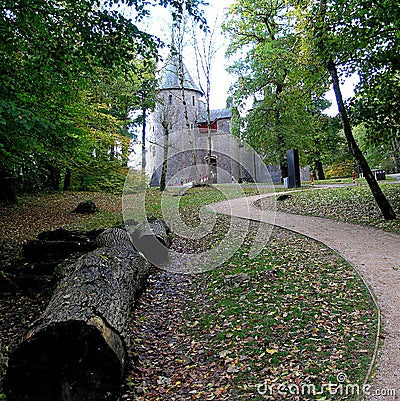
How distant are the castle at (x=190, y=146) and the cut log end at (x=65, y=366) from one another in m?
20.4

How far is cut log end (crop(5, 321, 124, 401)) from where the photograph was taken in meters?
3.46

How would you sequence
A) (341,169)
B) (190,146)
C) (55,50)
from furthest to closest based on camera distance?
1. (341,169)
2. (190,146)
3. (55,50)

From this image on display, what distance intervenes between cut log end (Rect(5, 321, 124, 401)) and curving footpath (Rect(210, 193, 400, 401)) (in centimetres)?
246

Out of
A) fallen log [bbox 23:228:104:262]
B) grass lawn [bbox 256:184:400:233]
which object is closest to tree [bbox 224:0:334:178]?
grass lawn [bbox 256:184:400:233]

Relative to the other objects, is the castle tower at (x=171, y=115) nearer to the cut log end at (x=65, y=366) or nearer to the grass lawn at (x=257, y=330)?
the grass lawn at (x=257, y=330)

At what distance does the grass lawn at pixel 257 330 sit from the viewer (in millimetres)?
3686

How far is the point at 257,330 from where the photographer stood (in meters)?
4.71

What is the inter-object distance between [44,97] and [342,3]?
24.0 feet

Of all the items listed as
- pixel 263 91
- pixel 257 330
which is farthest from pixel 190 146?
pixel 257 330

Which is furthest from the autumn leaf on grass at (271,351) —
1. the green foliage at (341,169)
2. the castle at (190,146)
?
the green foliage at (341,169)

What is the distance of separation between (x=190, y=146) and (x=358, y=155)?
1724 centimetres

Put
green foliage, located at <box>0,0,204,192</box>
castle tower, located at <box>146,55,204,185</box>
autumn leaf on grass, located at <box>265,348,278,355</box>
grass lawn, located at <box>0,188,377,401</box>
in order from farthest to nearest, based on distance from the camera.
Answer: castle tower, located at <box>146,55,204,185</box>, green foliage, located at <box>0,0,204,192</box>, autumn leaf on grass, located at <box>265,348,278,355</box>, grass lawn, located at <box>0,188,377,401</box>

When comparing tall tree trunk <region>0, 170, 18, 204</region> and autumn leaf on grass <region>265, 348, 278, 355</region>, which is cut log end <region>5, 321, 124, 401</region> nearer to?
autumn leaf on grass <region>265, 348, 278, 355</region>

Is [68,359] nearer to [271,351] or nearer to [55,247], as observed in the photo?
[271,351]
